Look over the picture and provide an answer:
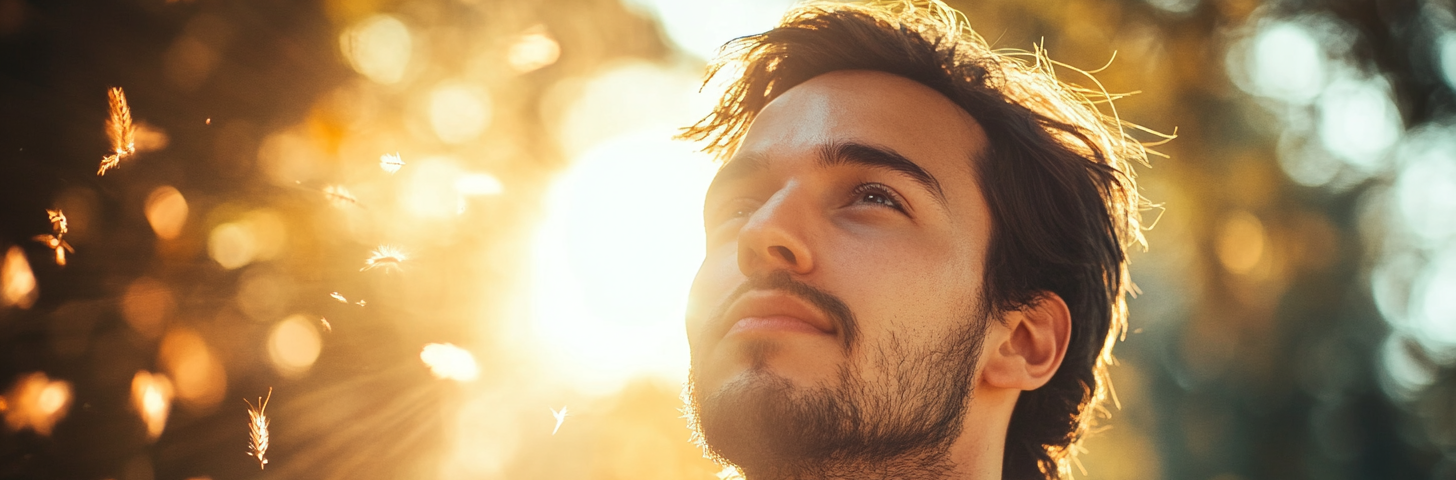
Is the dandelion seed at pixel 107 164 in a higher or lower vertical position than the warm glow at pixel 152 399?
higher

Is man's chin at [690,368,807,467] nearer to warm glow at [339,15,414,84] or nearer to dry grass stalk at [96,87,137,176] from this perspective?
dry grass stalk at [96,87,137,176]

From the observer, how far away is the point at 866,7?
125 inches

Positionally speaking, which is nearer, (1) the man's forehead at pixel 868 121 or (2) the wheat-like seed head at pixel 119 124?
(2) the wheat-like seed head at pixel 119 124

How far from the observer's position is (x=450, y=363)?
288 cm

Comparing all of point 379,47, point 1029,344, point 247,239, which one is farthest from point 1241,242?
point 247,239

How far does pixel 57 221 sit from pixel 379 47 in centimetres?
227

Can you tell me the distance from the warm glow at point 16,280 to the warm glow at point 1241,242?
7.89 metres

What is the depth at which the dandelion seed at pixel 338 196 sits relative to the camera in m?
2.14

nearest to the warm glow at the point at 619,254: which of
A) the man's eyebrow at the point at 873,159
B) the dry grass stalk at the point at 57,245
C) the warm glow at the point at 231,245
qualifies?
the man's eyebrow at the point at 873,159

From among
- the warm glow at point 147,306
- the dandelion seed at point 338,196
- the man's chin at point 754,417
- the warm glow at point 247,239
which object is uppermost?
the dandelion seed at point 338,196

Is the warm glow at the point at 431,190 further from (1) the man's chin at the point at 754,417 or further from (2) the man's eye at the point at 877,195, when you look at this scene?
(2) the man's eye at the point at 877,195

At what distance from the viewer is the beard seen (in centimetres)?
207

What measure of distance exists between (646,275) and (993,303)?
159cm

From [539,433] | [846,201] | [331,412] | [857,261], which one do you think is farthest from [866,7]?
[539,433]
